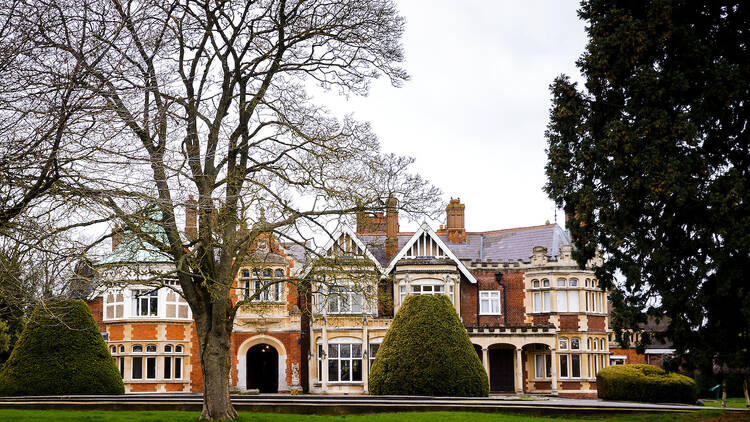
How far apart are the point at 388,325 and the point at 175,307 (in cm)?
1019

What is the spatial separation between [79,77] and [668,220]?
1206 centimetres

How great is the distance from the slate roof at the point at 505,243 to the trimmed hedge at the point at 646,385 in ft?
29.4

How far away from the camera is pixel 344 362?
37.9m

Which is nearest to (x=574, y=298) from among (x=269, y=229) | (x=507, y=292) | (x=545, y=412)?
(x=507, y=292)

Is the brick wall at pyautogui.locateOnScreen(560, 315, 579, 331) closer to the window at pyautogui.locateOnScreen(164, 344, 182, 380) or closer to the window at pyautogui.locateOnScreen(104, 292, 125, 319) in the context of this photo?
the window at pyautogui.locateOnScreen(164, 344, 182, 380)

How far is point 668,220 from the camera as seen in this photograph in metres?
16.7

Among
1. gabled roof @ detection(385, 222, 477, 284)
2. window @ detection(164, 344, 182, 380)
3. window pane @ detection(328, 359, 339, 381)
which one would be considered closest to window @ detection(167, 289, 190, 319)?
window @ detection(164, 344, 182, 380)

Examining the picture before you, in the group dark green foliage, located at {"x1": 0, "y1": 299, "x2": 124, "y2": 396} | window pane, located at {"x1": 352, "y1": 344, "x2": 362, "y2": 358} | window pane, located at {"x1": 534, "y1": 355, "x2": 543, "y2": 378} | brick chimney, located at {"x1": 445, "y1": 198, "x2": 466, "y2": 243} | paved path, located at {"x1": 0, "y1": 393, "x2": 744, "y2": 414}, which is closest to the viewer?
paved path, located at {"x1": 0, "y1": 393, "x2": 744, "y2": 414}

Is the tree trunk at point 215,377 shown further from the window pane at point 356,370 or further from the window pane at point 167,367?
the window pane at point 167,367

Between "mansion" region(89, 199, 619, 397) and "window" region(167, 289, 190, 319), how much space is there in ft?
0.18

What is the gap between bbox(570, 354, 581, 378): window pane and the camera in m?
38.6

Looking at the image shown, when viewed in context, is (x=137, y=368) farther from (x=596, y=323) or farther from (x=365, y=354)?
(x=596, y=323)

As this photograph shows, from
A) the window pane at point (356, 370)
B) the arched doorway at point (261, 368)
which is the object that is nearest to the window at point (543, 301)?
the window pane at point (356, 370)

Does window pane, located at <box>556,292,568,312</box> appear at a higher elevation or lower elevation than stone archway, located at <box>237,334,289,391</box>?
higher
